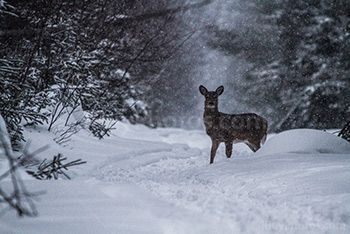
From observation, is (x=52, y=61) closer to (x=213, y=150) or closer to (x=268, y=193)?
(x=213, y=150)

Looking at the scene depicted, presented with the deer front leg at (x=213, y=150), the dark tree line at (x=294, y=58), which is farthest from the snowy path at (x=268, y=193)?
the dark tree line at (x=294, y=58)

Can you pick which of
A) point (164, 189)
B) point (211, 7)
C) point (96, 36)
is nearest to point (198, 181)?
point (164, 189)

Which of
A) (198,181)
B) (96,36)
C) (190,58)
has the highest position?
(190,58)

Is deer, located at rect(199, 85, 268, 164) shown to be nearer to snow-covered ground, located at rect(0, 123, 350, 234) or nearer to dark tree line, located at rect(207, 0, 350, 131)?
snow-covered ground, located at rect(0, 123, 350, 234)

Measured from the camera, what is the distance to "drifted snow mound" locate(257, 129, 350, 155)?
5254 millimetres

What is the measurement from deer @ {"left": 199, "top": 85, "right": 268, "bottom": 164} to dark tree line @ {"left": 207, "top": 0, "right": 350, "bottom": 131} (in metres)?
9.91

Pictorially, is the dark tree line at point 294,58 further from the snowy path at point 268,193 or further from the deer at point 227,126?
the snowy path at point 268,193

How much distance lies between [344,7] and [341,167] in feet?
54.4

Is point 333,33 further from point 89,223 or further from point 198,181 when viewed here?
point 89,223

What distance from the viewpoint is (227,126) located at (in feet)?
26.9

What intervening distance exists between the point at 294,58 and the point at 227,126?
12494 mm

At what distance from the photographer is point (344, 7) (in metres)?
17.3

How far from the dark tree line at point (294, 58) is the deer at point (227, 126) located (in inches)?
390

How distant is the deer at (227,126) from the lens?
7945 mm
